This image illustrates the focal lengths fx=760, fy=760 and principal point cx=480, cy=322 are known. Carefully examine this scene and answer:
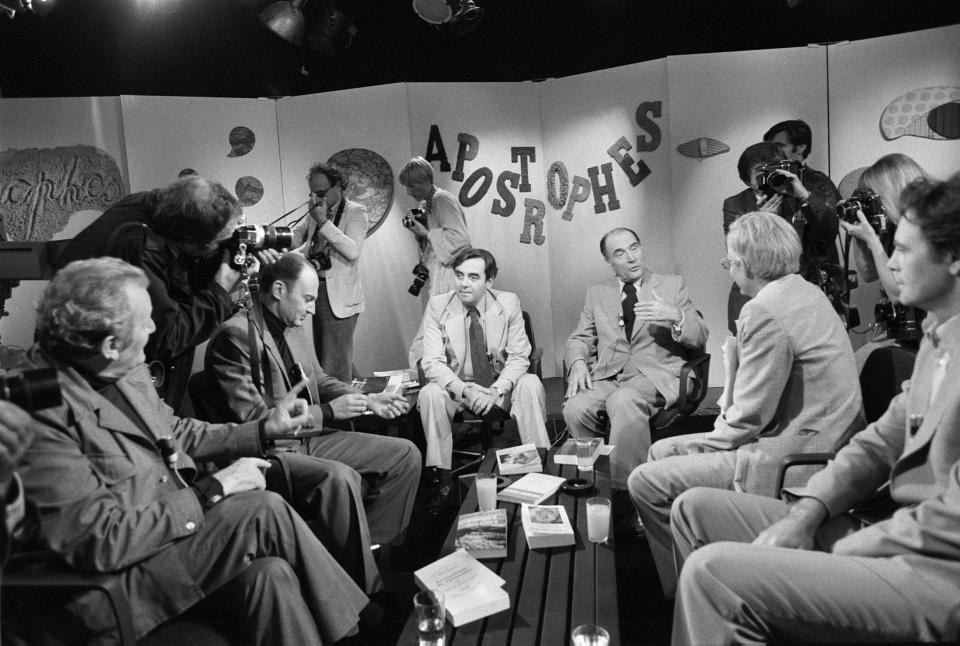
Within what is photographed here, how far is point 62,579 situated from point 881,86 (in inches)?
216

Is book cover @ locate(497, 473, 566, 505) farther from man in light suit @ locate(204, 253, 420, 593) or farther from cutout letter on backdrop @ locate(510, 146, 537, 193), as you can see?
cutout letter on backdrop @ locate(510, 146, 537, 193)

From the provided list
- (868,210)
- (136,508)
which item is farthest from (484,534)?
(868,210)

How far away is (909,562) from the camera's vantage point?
5.20 feet

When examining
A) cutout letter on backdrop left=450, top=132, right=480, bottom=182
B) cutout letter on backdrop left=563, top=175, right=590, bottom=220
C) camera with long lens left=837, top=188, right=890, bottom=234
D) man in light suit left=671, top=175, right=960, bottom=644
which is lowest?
man in light suit left=671, top=175, right=960, bottom=644

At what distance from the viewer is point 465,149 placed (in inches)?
234

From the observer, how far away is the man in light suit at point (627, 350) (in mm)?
3623

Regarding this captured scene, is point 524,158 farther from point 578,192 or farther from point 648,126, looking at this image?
point 648,126

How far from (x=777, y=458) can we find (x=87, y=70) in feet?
19.0

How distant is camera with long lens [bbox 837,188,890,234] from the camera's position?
11.6 feet

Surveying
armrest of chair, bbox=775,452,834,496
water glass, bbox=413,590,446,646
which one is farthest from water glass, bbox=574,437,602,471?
water glass, bbox=413,590,446,646

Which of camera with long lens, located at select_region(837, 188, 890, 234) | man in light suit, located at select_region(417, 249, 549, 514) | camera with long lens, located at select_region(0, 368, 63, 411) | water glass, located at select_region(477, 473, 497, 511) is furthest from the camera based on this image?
man in light suit, located at select_region(417, 249, 549, 514)

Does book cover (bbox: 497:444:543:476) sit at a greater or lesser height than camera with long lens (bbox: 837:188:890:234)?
lesser

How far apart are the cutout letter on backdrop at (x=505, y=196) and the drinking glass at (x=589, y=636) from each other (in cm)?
460

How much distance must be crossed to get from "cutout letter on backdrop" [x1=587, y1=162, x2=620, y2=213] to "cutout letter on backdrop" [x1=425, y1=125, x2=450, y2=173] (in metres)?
1.12
